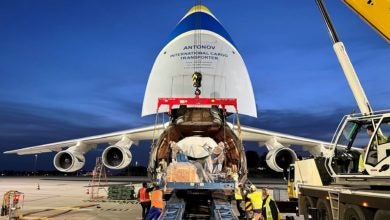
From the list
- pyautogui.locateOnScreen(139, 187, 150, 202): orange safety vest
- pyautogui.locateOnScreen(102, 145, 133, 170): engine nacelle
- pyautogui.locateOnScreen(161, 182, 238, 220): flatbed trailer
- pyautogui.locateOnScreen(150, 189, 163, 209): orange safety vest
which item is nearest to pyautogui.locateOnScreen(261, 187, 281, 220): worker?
pyautogui.locateOnScreen(161, 182, 238, 220): flatbed trailer

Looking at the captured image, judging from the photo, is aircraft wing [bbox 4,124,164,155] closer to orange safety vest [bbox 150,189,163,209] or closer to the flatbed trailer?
the flatbed trailer

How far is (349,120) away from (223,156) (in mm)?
4396

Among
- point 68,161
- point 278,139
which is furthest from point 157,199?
point 278,139

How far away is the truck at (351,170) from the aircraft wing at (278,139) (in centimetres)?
939

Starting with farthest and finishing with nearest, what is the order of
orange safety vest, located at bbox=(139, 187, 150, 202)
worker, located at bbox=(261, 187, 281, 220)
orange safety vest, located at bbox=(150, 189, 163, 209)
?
1. orange safety vest, located at bbox=(139, 187, 150, 202)
2. worker, located at bbox=(261, 187, 281, 220)
3. orange safety vest, located at bbox=(150, 189, 163, 209)

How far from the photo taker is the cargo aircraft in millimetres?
10750

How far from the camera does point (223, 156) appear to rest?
35.3ft

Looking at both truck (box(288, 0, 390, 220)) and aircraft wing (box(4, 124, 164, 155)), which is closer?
truck (box(288, 0, 390, 220))

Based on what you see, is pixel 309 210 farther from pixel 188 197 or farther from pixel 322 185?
pixel 188 197

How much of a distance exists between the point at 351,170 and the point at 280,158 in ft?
29.5

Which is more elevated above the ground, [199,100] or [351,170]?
[199,100]

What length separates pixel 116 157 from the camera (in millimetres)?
16438

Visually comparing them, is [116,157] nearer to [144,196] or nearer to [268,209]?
[144,196]

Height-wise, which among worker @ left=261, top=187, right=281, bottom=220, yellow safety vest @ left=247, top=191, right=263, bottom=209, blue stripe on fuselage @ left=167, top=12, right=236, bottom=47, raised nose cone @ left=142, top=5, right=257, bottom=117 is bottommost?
worker @ left=261, top=187, right=281, bottom=220
